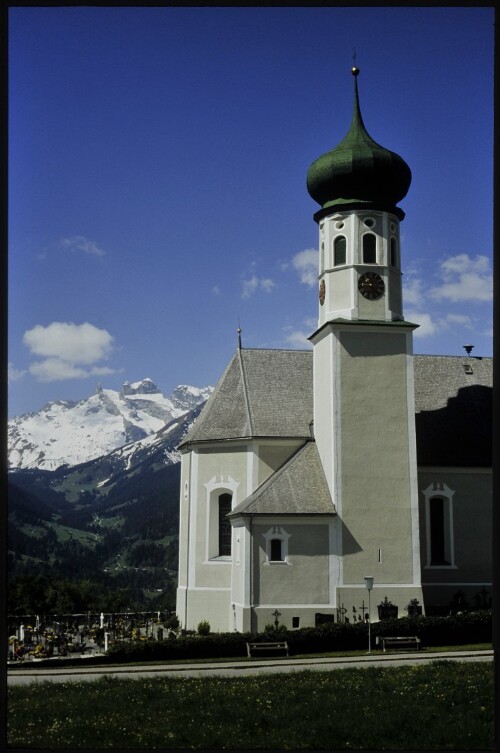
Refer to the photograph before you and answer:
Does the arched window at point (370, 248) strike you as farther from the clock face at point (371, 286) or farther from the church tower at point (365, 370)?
the clock face at point (371, 286)

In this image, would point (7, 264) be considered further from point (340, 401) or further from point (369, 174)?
point (369, 174)

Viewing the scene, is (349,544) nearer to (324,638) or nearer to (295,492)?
(295,492)

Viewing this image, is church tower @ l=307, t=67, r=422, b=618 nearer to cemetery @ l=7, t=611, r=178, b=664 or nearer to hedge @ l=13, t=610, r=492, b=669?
hedge @ l=13, t=610, r=492, b=669

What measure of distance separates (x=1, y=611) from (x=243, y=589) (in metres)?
27.0

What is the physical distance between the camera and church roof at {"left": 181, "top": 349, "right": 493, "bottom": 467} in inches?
1563

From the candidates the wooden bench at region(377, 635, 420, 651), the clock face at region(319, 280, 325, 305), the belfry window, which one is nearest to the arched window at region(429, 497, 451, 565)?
the belfry window

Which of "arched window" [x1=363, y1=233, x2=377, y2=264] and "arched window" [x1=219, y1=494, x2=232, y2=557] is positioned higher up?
"arched window" [x1=363, y1=233, x2=377, y2=264]

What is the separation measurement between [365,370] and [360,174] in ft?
27.2

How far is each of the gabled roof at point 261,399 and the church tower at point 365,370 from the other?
175 centimetres

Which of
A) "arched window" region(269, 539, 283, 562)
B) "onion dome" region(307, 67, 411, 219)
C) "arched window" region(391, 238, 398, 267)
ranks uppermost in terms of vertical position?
"onion dome" region(307, 67, 411, 219)

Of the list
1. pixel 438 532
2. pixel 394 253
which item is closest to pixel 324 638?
pixel 438 532

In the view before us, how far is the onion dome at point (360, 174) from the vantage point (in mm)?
37469

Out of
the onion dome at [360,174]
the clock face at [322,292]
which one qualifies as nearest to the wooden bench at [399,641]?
the clock face at [322,292]

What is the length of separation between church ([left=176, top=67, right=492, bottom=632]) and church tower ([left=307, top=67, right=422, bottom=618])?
6cm
